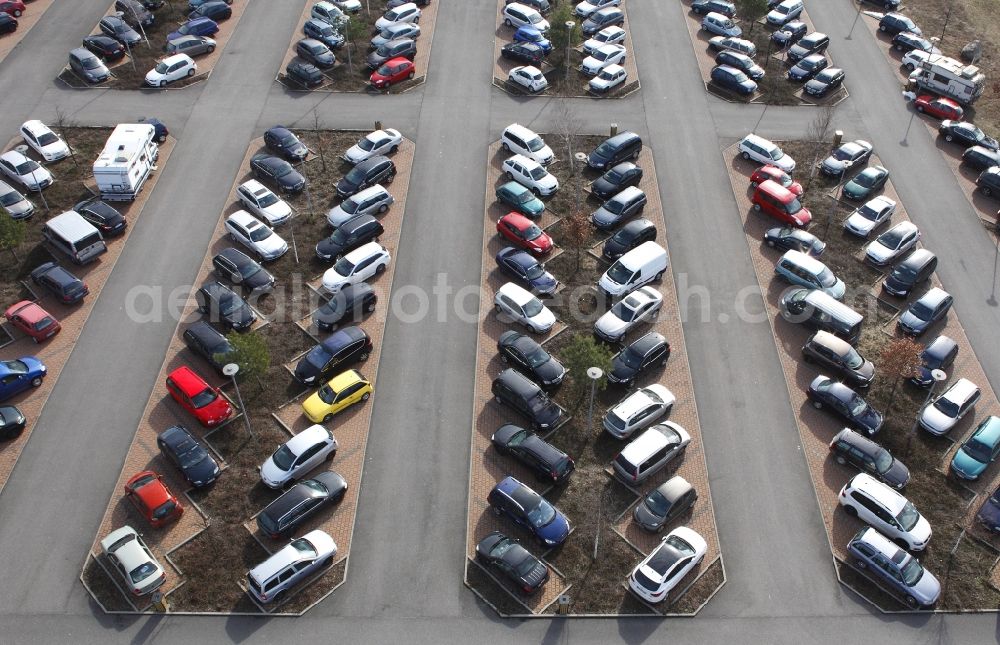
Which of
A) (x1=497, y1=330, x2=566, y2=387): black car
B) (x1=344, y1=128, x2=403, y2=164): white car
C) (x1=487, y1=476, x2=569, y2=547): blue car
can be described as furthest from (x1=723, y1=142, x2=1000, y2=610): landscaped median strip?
(x1=344, y1=128, x2=403, y2=164): white car

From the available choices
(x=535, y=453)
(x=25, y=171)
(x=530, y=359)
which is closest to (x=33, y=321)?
(x=25, y=171)

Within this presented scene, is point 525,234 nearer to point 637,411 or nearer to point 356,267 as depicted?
point 356,267

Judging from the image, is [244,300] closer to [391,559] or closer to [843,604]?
[391,559]

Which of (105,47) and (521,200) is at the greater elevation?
(105,47)

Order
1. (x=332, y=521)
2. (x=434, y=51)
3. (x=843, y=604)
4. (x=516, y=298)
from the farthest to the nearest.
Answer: (x=434, y=51), (x=516, y=298), (x=332, y=521), (x=843, y=604)

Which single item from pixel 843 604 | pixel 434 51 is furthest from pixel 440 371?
pixel 434 51

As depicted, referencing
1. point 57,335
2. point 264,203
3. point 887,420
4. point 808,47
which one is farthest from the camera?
point 808,47

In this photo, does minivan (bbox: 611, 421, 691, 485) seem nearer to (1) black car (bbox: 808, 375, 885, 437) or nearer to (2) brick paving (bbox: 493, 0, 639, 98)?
(1) black car (bbox: 808, 375, 885, 437)

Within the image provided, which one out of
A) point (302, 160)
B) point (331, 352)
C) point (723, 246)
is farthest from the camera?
point (302, 160)
